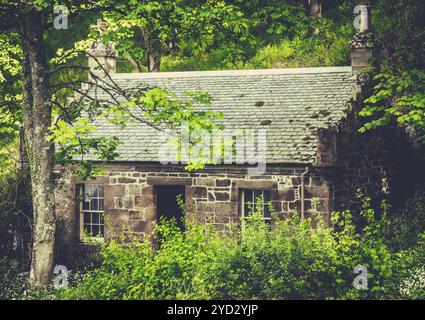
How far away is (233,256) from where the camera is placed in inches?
609

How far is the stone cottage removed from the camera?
21.4 meters

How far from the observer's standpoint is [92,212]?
24.1 m

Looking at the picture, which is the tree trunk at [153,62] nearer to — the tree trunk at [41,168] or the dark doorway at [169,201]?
the dark doorway at [169,201]

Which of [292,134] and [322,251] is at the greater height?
[292,134]

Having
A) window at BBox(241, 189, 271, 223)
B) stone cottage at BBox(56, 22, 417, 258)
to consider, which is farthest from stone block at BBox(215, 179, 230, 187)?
window at BBox(241, 189, 271, 223)

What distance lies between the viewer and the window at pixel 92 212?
24.0 m

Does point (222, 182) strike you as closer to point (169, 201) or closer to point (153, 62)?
point (169, 201)

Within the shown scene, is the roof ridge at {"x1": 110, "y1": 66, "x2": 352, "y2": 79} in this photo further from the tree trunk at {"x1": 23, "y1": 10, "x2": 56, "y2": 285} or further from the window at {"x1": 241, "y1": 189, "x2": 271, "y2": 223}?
the tree trunk at {"x1": 23, "y1": 10, "x2": 56, "y2": 285}

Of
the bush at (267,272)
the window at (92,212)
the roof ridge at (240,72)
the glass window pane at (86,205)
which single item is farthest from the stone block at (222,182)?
the bush at (267,272)

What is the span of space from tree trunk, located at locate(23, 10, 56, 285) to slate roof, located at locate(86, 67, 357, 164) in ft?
16.1

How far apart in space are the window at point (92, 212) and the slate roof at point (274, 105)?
1.61m
